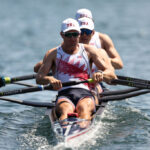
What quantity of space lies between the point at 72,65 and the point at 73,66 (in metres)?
0.03

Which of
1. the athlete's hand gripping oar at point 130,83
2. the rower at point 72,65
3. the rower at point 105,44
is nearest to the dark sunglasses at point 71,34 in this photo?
the rower at point 72,65

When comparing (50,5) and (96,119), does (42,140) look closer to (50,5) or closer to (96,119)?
(96,119)

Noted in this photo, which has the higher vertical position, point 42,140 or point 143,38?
point 143,38

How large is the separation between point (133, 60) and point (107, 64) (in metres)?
9.09

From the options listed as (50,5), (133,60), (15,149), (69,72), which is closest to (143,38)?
(133,60)

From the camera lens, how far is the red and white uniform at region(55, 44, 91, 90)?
9812 mm

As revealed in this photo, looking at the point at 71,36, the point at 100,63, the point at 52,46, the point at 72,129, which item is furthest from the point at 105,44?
the point at 52,46

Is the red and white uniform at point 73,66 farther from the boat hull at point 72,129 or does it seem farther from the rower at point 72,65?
the boat hull at point 72,129

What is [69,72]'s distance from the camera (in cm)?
985

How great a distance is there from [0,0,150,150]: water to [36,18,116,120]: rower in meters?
0.68

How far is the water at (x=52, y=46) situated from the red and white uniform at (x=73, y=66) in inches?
38.9

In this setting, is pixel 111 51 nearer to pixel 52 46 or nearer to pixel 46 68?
pixel 46 68

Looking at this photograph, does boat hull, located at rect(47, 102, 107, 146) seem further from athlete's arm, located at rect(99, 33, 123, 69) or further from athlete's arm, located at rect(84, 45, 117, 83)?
athlete's arm, located at rect(99, 33, 123, 69)

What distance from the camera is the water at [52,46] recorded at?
9023mm
